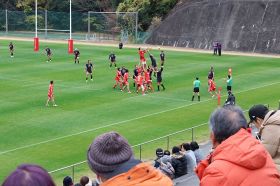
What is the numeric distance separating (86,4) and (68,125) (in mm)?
68785

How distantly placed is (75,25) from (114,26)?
30.9 feet

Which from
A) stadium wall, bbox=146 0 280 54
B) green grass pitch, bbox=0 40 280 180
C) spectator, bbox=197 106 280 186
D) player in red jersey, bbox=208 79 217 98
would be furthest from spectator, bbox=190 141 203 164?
stadium wall, bbox=146 0 280 54

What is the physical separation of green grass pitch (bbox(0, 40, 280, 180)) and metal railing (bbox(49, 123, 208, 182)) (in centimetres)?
12

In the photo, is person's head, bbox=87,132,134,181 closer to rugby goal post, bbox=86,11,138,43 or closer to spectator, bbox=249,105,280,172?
spectator, bbox=249,105,280,172

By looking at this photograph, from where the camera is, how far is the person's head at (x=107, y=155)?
4074mm

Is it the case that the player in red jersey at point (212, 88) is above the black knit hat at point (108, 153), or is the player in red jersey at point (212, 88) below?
below

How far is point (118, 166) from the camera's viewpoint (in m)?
4.07

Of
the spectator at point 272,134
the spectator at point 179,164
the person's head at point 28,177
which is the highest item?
the person's head at point 28,177

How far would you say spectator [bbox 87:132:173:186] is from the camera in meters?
3.99

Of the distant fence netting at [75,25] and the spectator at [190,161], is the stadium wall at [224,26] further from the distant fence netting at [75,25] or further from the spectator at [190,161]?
the spectator at [190,161]

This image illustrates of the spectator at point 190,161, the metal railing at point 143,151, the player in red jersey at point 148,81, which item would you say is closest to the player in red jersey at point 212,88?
the player in red jersey at point 148,81

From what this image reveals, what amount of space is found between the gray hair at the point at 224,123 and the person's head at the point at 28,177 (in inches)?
71.0

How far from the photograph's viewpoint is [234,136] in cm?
470

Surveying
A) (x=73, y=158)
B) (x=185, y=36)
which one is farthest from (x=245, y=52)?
(x=73, y=158)
